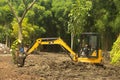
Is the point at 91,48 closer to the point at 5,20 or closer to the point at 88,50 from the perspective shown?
the point at 88,50

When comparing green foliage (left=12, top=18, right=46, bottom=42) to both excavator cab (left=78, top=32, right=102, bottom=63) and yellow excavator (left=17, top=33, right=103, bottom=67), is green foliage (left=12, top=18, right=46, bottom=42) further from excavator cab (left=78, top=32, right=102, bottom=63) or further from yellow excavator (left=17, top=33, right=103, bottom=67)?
excavator cab (left=78, top=32, right=102, bottom=63)

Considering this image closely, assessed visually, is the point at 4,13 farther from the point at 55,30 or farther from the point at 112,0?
the point at 112,0

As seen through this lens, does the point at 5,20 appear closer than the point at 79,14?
No

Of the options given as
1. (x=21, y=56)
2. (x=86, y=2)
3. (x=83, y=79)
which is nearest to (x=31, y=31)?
(x=86, y=2)

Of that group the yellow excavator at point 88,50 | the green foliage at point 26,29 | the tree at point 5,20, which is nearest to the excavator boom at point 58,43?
the yellow excavator at point 88,50

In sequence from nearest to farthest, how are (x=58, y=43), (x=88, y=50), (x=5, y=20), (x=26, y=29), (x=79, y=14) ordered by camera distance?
(x=88, y=50), (x=58, y=43), (x=79, y=14), (x=26, y=29), (x=5, y=20)

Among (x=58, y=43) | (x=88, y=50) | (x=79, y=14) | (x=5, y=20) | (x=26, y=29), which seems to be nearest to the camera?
(x=88, y=50)

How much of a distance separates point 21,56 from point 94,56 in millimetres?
4643

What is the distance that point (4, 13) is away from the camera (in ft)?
158

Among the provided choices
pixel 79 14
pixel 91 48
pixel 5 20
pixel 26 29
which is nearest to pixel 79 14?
pixel 79 14

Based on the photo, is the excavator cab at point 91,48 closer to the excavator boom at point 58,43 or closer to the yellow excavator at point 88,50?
the yellow excavator at point 88,50

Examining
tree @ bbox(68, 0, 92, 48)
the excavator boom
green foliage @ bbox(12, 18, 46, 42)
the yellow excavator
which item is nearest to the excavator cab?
the yellow excavator

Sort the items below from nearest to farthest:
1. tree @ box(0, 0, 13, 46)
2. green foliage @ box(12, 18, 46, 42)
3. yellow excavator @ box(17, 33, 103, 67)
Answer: yellow excavator @ box(17, 33, 103, 67) < green foliage @ box(12, 18, 46, 42) < tree @ box(0, 0, 13, 46)

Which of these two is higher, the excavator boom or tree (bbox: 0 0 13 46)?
the excavator boom
